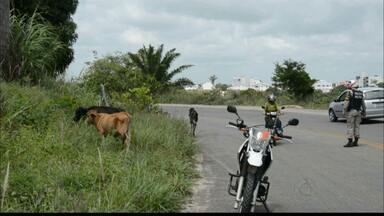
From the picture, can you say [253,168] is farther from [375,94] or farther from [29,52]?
[375,94]

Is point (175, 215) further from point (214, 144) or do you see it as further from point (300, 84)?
point (300, 84)

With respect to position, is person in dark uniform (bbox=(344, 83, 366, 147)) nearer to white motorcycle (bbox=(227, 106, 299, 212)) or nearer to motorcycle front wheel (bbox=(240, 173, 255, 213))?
white motorcycle (bbox=(227, 106, 299, 212))

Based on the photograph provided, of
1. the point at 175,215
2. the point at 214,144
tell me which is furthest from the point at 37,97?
the point at 214,144

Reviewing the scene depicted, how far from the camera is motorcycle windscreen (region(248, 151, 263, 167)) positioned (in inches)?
249

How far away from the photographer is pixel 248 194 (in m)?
6.25

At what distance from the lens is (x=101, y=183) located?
6.79 m

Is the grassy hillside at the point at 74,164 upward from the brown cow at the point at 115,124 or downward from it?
downward

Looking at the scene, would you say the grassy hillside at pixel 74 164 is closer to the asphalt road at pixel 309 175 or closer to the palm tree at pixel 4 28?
the asphalt road at pixel 309 175

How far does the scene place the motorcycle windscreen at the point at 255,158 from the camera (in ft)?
20.7

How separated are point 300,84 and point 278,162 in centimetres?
3171

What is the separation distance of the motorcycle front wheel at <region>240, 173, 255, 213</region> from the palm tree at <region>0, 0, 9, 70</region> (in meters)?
6.99

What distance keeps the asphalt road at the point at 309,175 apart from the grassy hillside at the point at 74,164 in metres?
0.54

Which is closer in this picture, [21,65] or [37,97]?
[37,97]

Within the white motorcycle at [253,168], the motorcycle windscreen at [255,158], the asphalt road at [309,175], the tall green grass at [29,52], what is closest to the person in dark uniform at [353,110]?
the asphalt road at [309,175]
